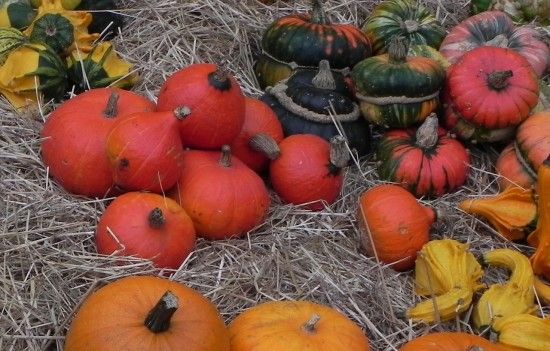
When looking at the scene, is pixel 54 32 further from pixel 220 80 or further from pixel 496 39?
pixel 496 39

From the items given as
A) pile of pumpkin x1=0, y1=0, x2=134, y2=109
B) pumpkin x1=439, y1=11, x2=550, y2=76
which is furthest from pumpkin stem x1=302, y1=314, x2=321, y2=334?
pumpkin x1=439, y1=11, x2=550, y2=76

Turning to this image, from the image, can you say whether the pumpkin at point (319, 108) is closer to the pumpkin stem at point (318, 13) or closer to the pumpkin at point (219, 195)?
the pumpkin stem at point (318, 13)

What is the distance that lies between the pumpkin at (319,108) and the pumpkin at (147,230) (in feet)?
3.43

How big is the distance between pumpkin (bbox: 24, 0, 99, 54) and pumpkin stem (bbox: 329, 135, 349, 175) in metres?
1.45

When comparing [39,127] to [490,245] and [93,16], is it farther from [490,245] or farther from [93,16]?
[490,245]

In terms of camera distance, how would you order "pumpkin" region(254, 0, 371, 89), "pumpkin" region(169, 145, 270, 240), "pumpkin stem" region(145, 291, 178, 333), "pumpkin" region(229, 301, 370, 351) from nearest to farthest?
"pumpkin stem" region(145, 291, 178, 333) → "pumpkin" region(229, 301, 370, 351) → "pumpkin" region(169, 145, 270, 240) → "pumpkin" region(254, 0, 371, 89)

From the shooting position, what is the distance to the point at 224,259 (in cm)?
312

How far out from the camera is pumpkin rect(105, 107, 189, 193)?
9.81 feet

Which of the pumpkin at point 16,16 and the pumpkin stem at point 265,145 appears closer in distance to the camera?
the pumpkin stem at point 265,145

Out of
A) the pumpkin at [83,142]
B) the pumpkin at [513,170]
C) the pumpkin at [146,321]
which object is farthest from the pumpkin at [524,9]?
the pumpkin at [146,321]

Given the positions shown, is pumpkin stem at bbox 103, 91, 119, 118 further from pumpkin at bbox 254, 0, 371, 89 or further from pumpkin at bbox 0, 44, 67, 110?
pumpkin at bbox 254, 0, 371, 89

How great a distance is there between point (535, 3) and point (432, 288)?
2.80 metres

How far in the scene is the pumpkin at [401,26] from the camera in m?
4.53

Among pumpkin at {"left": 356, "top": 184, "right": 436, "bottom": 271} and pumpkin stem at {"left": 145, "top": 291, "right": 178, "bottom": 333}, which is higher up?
pumpkin stem at {"left": 145, "top": 291, "right": 178, "bottom": 333}
